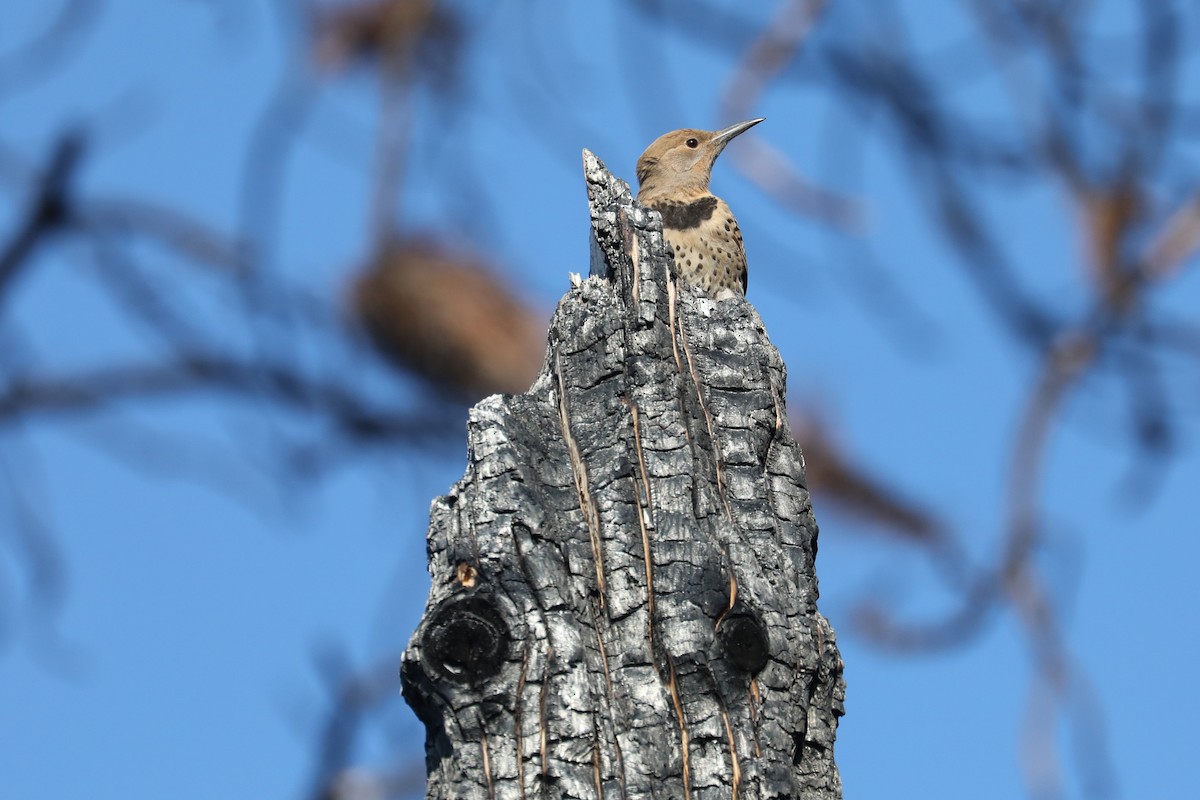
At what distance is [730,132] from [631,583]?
449 cm

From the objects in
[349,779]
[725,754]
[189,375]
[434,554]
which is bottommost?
[725,754]

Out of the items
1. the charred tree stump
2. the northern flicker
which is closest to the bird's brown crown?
the northern flicker

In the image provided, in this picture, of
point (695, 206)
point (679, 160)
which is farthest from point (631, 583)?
point (679, 160)

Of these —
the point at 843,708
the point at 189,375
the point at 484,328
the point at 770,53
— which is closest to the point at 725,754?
the point at 843,708

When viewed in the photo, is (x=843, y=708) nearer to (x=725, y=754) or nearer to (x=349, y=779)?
(x=725, y=754)

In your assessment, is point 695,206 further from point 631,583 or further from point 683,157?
point 631,583

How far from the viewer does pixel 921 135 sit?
6719 mm

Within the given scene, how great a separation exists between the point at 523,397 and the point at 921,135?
12.8 ft

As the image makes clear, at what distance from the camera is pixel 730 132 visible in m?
7.23

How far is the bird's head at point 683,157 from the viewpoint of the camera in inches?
279

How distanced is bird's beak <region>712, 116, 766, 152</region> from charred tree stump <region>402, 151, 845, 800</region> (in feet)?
12.7

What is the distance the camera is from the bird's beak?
7184 mm

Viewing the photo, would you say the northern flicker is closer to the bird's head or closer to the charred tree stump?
the bird's head

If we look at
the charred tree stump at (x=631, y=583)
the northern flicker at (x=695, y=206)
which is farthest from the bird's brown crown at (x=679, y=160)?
the charred tree stump at (x=631, y=583)
